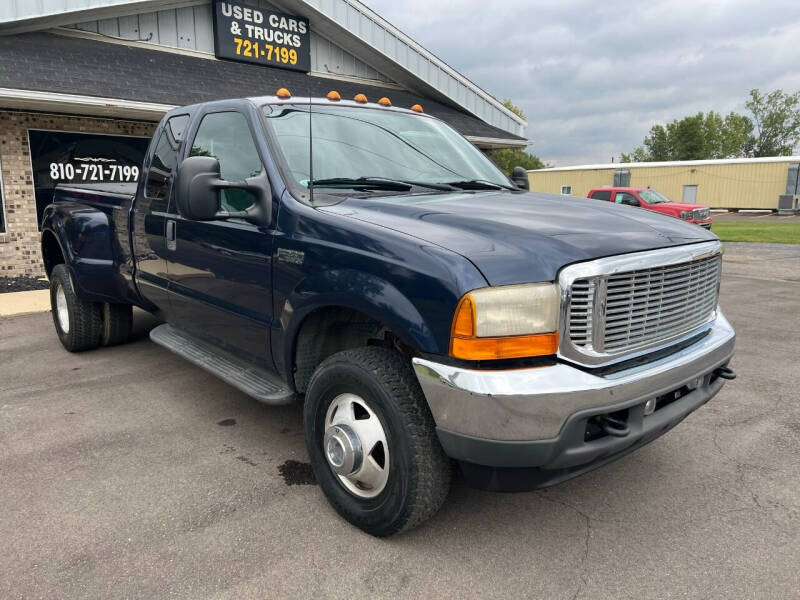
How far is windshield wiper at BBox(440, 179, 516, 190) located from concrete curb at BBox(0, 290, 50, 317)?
20.7ft

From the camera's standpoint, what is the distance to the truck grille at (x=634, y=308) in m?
2.25

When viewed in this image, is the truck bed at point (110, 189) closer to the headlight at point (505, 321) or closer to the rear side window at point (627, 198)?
the headlight at point (505, 321)

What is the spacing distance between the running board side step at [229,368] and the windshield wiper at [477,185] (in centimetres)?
149

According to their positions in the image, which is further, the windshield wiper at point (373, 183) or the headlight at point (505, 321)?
the windshield wiper at point (373, 183)

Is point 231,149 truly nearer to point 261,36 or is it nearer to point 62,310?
point 62,310

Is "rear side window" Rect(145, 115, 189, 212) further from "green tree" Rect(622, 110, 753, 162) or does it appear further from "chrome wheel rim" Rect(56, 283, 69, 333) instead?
"green tree" Rect(622, 110, 753, 162)

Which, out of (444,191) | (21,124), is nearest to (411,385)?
(444,191)

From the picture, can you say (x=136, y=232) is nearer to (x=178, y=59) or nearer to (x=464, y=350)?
(x=464, y=350)

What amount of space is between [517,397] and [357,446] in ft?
2.68

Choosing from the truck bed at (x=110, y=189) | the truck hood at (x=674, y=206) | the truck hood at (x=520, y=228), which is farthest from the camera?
the truck hood at (x=674, y=206)

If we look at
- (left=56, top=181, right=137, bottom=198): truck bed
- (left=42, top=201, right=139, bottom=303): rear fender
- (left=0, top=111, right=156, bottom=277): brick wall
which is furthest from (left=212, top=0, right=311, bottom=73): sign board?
(left=42, top=201, right=139, bottom=303): rear fender

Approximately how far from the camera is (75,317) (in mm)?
5277

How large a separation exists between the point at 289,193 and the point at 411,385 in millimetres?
1170

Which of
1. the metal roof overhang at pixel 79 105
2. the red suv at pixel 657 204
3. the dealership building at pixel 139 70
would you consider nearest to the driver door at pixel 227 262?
the metal roof overhang at pixel 79 105
